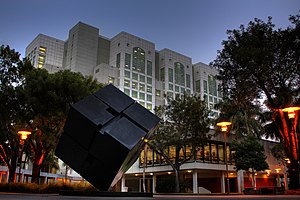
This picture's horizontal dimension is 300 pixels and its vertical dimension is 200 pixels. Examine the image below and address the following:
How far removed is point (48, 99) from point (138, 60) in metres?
64.8

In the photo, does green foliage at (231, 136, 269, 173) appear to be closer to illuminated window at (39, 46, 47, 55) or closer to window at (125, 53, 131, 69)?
window at (125, 53, 131, 69)

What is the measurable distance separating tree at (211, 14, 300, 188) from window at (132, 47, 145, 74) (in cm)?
6413

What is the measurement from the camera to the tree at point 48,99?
2050cm

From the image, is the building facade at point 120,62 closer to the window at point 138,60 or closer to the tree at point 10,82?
the window at point 138,60

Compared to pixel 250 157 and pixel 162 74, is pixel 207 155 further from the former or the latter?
pixel 162 74

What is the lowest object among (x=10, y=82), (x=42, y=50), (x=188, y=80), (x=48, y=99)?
(x=48, y=99)

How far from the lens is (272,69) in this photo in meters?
18.1

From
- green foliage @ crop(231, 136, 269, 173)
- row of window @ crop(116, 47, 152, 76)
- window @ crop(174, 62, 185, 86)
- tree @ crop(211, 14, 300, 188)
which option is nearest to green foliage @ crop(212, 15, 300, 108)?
tree @ crop(211, 14, 300, 188)

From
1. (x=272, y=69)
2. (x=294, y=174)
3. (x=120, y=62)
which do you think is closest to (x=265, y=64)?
(x=272, y=69)

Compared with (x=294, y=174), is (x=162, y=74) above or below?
above

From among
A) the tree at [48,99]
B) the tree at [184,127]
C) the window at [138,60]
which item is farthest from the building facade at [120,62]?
the tree at [48,99]

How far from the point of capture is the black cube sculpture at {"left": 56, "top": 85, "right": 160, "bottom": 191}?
9.91 m

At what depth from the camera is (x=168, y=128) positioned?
30531 mm

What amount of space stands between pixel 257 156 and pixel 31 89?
928 inches
